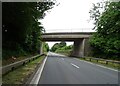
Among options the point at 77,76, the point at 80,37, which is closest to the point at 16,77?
the point at 77,76

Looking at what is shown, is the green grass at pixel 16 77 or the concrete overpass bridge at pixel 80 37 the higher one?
the concrete overpass bridge at pixel 80 37

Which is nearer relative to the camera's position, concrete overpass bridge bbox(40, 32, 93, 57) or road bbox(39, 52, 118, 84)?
road bbox(39, 52, 118, 84)

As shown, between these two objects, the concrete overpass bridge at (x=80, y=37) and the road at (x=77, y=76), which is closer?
the road at (x=77, y=76)

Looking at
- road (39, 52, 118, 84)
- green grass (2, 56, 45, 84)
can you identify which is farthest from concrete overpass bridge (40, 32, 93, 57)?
green grass (2, 56, 45, 84)

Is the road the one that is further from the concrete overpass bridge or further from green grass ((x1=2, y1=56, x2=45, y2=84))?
the concrete overpass bridge

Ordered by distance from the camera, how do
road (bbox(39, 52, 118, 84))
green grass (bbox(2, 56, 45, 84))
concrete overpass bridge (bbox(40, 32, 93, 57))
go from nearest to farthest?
green grass (bbox(2, 56, 45, 84))
road (bbox(39, 52, 118, 84))
concrete overpass bridge (bbox(40, 32, 93, 57))

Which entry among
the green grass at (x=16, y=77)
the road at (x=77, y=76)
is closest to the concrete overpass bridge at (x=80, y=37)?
the road at (x=77, y=76)

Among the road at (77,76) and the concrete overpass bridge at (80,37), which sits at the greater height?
the concrete overpass bridge at (80,37)

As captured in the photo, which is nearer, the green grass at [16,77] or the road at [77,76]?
the green grass at [16,77]

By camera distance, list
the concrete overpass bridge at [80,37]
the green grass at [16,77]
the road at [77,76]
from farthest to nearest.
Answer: the concrete overpass bridge at [80,37] < the road at [77,76] < the green grass at [16,77]

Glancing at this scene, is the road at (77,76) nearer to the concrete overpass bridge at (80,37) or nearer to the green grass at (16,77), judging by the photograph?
the green grass at (16,77)

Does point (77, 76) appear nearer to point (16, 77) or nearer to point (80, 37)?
point (16, 77)

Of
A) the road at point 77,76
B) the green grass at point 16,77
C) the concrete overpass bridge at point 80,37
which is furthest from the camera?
the concrete overpass bridge at point 80,37

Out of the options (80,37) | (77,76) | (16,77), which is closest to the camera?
(16,77)
